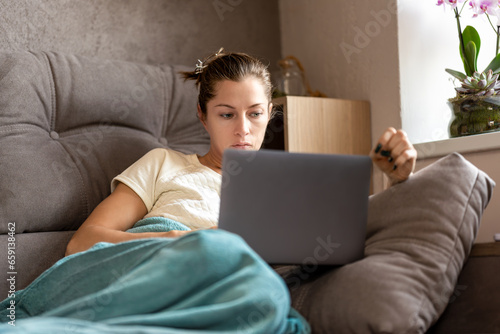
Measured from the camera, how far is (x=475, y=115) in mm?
1662

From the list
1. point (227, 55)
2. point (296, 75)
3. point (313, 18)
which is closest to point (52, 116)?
point (227, 55)

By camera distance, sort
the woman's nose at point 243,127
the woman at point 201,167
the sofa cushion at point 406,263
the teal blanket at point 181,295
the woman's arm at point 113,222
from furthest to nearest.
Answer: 1. the woman's nose at point 243,127
2. the woman at point 201,167
3. the woman's arm at point 113,222
4. the sofa cushion at point 406,263
5. the teal blanket at point 181,295

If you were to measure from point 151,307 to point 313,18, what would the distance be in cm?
180

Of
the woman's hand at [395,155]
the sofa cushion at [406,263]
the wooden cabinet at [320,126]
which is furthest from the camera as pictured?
the wooden cabinet at [320,126]

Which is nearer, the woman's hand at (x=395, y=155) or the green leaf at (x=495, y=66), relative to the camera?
the woman's hand at (x=395, y=155)

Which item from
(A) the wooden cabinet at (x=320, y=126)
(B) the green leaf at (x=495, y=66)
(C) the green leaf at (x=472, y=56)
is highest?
(C) the green leaf at (x=472, y=56)

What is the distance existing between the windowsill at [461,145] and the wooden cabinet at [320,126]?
25 centimetres

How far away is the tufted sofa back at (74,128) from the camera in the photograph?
1.36m

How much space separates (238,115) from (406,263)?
2.29 feet

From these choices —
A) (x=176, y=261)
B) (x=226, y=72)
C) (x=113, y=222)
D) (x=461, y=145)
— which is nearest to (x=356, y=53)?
(x=461, y=145)

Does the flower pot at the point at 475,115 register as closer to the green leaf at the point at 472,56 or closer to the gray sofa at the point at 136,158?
the green leaf at the point at 472,56

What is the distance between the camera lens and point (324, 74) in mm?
2248

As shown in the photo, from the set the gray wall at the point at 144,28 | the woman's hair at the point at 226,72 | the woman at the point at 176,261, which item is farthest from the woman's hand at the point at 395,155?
the gray wall at the point at 144,28

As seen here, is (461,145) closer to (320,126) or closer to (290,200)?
(320,126)
